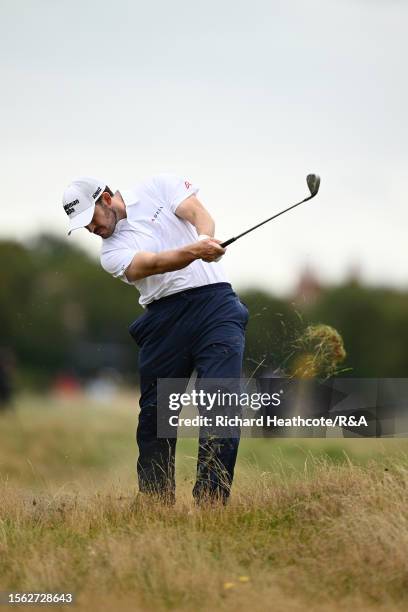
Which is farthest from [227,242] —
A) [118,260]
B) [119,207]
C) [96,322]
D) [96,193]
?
[96,322]

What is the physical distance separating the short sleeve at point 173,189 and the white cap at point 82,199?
0.46 meters

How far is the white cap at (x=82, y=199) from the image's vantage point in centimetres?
991

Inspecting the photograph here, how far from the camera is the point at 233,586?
303 inches

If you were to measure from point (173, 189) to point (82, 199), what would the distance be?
0.71 meters

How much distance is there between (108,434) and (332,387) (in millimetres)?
19271

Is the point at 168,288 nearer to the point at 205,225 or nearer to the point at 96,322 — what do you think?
the point at 205,225

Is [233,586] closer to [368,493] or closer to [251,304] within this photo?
[368,493]

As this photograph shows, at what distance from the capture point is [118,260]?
979 cm

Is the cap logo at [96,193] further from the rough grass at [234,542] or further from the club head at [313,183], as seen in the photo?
the rough grass at [234,542]

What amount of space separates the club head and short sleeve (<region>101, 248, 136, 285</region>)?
1.52m

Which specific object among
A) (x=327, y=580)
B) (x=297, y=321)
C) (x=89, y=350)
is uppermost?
(x=297, y=321)

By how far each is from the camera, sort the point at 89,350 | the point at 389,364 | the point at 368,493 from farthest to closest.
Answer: the point at 89,350, the point at 389,364, the point at 368,493

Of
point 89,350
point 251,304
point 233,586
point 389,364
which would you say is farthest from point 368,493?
point 89,350

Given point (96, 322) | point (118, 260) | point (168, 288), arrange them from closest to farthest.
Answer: point (118, 260) < point (168, 288) < point (96, 322)
